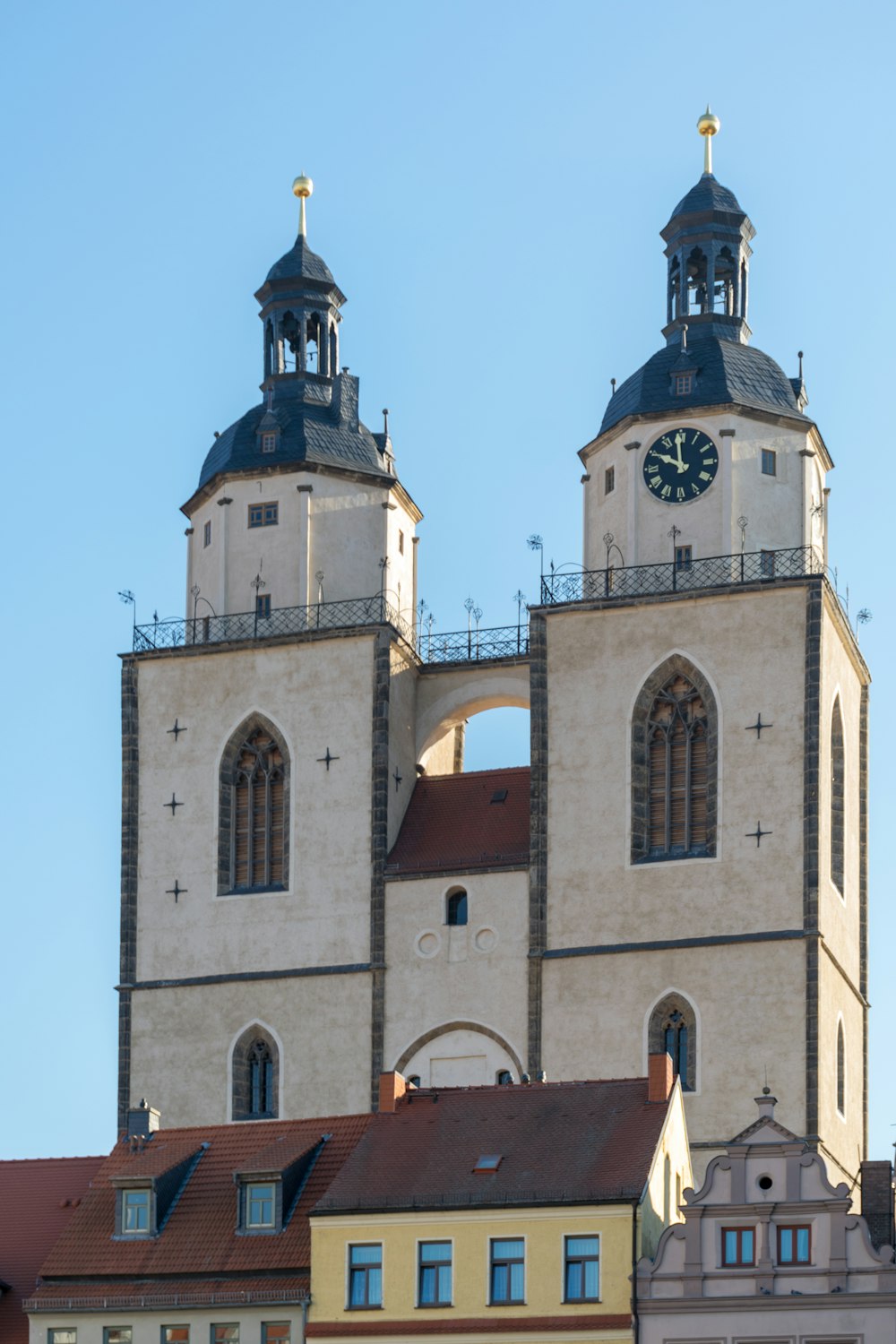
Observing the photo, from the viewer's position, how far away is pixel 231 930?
71.5 metres

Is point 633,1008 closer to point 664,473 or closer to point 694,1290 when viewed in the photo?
point 664,473

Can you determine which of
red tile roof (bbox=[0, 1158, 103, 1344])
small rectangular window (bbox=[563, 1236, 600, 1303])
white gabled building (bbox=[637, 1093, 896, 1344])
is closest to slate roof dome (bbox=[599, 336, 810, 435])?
red tile roof (bbox=[0, 1158, 103, 1344])

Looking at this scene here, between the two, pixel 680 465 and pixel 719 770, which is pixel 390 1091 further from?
pixel 680 465

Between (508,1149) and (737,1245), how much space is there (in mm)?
4406

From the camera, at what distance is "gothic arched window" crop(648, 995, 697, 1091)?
67000mm

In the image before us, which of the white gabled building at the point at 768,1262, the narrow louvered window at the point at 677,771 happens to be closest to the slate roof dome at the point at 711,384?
the narrow louvered window at the point at 677,771

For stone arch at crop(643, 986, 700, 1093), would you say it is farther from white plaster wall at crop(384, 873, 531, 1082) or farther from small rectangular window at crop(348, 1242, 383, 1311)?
small rectangular window at crop(348, 1242, 383, 1311)

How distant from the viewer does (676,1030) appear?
67.6m

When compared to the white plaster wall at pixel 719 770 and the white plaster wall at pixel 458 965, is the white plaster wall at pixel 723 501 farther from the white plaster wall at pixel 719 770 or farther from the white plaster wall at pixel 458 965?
the white plaster wall at pixel 458 965

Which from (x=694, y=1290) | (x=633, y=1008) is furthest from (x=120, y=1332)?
(x=633, y=1008)

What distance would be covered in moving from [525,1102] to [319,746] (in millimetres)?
18085

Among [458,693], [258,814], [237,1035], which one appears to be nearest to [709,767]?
[458,693]

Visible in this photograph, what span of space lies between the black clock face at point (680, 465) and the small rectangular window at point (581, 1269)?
77.3ft

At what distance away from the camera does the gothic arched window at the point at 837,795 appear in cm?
6962
